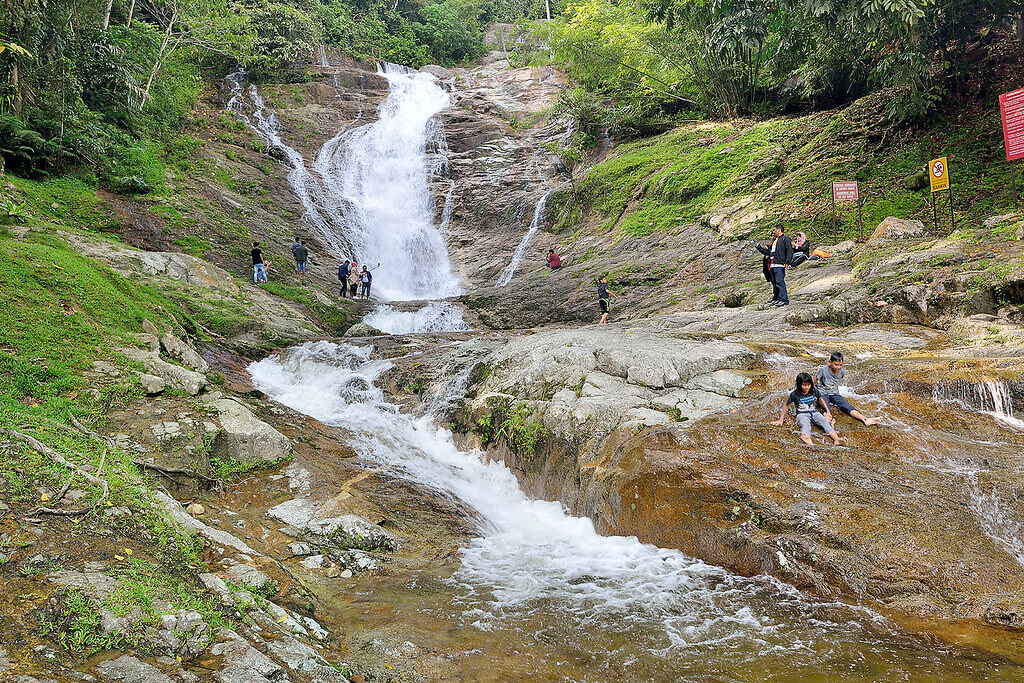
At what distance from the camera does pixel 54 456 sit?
4.73 metres

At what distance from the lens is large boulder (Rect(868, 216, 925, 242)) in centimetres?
1364

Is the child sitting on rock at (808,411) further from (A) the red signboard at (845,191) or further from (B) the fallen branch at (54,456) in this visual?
(A) the red signboard at (845,191)

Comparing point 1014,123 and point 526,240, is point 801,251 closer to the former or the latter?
point 1014,123

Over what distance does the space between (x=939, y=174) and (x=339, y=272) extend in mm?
17786

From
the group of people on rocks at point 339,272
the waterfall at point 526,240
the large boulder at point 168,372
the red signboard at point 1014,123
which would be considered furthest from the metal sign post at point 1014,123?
the group of people on rocks at point 339,272

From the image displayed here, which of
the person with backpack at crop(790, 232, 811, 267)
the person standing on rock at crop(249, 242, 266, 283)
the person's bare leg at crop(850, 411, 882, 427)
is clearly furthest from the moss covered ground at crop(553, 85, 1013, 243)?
the person standing on rock at crop(249, 242, 266, 283)

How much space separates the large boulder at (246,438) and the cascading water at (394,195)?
51.2 feet

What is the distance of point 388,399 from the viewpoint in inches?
442

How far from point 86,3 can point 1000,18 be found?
91.0 ft

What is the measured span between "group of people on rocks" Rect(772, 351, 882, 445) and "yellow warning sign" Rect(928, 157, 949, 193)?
8605mm

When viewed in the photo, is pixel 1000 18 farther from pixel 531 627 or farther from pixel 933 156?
pixel 531 627

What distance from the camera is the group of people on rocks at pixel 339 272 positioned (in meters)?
17.8

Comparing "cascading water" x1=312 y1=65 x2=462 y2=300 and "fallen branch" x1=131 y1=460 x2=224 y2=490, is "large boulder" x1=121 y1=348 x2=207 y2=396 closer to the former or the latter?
"fallen branch" x1=131 y1=460 x2=224 y2=490

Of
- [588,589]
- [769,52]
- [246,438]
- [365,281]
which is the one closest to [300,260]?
[365,281]
